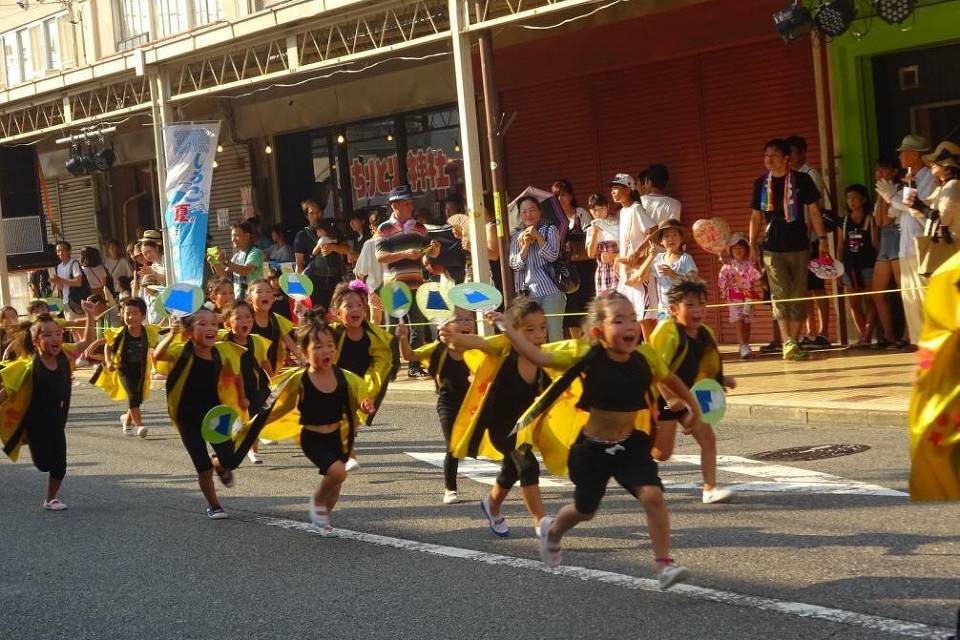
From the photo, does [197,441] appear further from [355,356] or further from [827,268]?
[827,268]

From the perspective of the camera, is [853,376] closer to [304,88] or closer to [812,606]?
[812,606]

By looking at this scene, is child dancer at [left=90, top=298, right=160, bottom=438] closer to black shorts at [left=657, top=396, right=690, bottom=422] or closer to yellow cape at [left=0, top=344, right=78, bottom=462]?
yellow cape at [left=0, top=344, right=78, bottom=462]

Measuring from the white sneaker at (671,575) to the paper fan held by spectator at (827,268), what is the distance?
843cm

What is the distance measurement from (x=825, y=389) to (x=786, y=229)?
2.47m

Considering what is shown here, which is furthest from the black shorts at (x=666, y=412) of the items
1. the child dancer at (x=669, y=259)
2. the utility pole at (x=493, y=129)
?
the utility pole at (x=493, y=129)

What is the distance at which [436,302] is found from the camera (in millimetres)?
9602

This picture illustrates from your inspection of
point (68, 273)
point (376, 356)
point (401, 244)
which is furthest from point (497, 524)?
point (68, 273)

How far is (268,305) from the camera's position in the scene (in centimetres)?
1188

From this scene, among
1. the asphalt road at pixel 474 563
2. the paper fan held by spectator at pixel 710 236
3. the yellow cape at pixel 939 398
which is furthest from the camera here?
the paper fan held by spectator at pixel 710 236

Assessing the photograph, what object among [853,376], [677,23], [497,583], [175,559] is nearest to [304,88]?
[677,23]

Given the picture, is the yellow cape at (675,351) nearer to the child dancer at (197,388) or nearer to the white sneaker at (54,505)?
the child dancer at (197,388)

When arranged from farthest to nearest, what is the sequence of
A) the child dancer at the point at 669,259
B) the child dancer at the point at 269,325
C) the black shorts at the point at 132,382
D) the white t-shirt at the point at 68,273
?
the white t-shirt at the point at 68,273
the child dancer at the point at 669,259
the black shorts at the point at 132,382
the child dancer at the point at 269,325

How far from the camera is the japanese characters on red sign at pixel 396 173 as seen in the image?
20719 mm

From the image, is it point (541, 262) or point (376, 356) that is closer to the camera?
point (376, 356)
